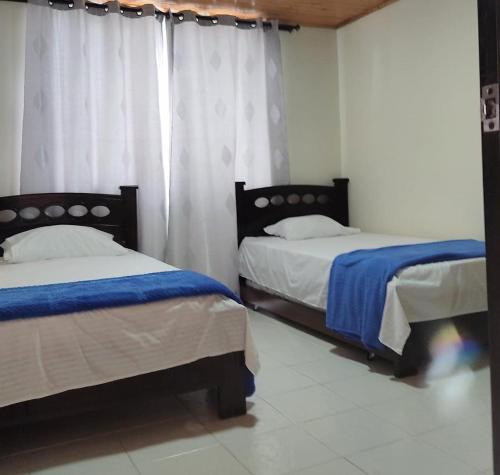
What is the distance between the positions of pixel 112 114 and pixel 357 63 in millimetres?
2059

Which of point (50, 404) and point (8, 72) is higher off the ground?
point (8, 72)

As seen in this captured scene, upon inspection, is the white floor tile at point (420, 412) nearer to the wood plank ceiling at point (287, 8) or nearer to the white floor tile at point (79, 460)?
the white floor tile at point (79, 460)

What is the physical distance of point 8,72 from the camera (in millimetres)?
3623

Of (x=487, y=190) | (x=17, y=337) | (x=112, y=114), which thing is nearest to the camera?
(x=487, y=190)

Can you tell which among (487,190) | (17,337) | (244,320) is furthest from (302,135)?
(487,190)

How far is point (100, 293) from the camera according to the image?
82.2 inches

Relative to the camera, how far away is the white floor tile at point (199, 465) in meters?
1.86

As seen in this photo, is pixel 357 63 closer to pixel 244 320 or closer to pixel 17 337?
pixel 244 320

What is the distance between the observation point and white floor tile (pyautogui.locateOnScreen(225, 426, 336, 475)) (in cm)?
187

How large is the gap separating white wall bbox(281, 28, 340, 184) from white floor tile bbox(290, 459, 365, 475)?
3049mm

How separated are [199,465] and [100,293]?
73cm

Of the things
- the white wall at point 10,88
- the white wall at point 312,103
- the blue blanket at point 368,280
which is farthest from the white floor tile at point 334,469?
the white wall at point 312,103

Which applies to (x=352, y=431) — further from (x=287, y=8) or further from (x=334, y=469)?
(x=287, y=8)

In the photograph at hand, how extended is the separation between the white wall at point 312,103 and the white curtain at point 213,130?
0.91ft
